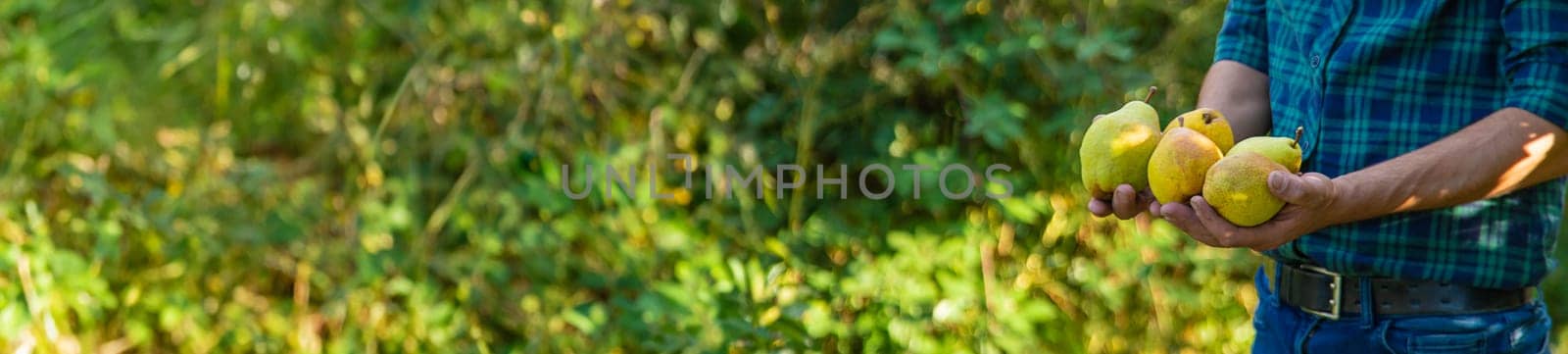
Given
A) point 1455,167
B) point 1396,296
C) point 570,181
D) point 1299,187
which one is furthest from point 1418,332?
point 570,181

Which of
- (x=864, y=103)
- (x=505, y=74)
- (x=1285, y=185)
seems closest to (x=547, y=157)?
(x=505, y=74)

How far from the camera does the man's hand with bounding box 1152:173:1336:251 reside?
126 cm

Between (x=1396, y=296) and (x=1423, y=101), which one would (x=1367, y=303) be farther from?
(x=1423, y=101)

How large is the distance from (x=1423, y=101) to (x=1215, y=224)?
0.86 feet

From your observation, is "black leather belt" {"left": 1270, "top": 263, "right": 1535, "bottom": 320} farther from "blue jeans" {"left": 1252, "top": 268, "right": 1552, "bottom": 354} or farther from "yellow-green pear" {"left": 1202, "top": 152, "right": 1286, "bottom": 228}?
"yellow-green pear" {"left": 1202, "top": 152, "right": 1286, "bottom": 228}

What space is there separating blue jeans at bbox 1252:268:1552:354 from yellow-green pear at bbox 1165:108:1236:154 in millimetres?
223

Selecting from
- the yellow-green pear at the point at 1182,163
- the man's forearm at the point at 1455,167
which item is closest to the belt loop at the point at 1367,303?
the man's forearm at the point at 1455,167

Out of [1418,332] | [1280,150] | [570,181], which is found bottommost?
[570,181]

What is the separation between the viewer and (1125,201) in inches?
54.0

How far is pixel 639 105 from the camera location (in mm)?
2730

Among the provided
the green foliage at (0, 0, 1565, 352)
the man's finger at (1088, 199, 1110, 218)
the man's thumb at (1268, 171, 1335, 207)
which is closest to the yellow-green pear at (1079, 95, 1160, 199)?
the man's finger at (1088, 199, 1110, 218)

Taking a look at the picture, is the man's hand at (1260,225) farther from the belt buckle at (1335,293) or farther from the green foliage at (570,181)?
the green foliage at (570,181)

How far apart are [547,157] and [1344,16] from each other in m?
1.59

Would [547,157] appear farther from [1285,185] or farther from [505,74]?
[1285,185]
